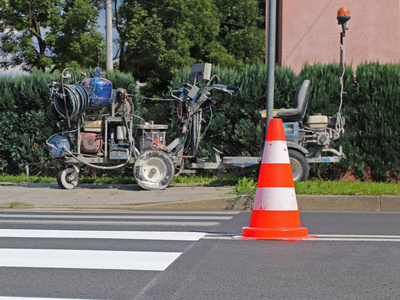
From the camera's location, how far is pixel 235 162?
11281 millimetres

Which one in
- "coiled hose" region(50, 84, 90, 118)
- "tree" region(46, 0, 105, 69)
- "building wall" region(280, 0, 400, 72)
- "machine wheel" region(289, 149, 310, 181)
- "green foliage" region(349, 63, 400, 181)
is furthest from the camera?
"tree" region(46, 0, 105, 69)

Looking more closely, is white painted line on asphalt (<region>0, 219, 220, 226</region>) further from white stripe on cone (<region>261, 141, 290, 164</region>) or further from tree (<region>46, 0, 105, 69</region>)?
tree (<region>46, 0, 105, 69</region>)

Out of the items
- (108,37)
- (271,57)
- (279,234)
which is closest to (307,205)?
(271,57)

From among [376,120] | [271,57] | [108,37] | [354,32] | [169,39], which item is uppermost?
[169,39]

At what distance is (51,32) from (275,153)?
79.4ft

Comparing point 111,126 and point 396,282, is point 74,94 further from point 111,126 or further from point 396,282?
point 396,282

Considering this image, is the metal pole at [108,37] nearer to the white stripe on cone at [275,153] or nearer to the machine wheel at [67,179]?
the machine wheel at [67,179]

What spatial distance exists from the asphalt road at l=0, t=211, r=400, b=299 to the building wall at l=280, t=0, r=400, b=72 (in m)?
9.39

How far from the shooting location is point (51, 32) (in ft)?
94.0

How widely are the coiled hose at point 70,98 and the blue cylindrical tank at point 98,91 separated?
128 mm

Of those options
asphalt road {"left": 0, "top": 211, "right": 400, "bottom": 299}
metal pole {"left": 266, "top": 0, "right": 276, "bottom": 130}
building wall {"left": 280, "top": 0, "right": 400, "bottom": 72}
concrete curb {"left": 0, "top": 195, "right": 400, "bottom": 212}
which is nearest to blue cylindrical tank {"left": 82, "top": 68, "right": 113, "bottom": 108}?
concrete curb {"left": 0, "top": 195, "right": 400, "bottom": 212}

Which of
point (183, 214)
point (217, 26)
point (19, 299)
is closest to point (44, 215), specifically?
point (183, 214)

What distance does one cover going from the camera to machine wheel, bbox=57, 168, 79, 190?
11585mm

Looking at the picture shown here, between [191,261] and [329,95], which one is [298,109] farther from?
[191,261]
